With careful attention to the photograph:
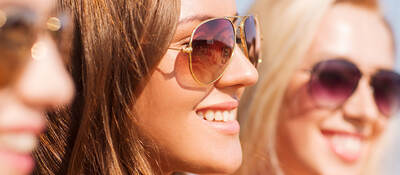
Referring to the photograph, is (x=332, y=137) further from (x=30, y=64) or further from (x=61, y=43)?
(x=30, y=64)

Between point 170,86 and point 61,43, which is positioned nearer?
point 61,43

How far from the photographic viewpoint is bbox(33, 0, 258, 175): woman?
140cm

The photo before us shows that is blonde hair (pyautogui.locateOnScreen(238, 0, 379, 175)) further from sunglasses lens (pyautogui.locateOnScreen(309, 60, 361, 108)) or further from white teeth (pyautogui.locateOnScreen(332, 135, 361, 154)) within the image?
white teeth (pyautogui.locateOnScreen(332, 135, 361, 154))

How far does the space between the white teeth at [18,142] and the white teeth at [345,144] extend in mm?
1636

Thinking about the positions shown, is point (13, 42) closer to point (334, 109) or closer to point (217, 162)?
point (217, 162)

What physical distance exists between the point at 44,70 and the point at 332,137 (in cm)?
167

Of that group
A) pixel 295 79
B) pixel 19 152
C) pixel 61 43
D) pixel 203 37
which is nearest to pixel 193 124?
pixel 203 37

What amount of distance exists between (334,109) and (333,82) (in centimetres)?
12

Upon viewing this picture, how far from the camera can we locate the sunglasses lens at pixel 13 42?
0.82 meters

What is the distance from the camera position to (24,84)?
83 centimetres

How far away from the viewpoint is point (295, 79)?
2332 mm

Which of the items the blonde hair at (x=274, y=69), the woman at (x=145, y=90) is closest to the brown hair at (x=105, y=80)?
the woman at (x=145, y=90)

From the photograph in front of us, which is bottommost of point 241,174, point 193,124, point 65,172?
point 241,174

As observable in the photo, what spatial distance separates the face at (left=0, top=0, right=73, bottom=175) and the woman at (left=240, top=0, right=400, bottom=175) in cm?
154
